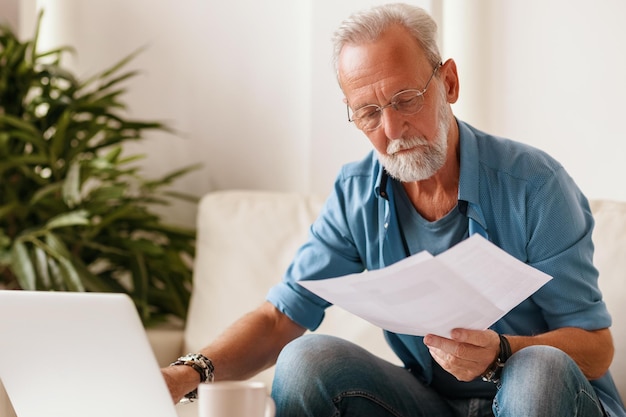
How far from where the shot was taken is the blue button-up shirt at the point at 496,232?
1.48 m

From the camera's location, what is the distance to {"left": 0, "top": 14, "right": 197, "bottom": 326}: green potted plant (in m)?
2.49

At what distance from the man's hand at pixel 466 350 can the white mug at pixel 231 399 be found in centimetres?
31

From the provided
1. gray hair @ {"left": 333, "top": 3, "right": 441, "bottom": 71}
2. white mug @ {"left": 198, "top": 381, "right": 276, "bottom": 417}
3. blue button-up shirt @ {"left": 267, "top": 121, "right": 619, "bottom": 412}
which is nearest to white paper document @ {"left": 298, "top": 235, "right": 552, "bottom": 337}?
white mug @ {"left": 198, "top": 381, "right": 276, "bottom": 417}

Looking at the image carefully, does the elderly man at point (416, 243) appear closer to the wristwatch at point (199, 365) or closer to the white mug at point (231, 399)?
the wristwatch at point (199, 365)

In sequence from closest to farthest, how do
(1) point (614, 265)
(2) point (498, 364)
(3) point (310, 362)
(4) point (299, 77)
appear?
1. (2) point (498, 364)
2. (3) point (310, 362)
3. (1) point (614, 265)
4. (4) point (299, 77)

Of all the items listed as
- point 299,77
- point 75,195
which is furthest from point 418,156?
point 299,77

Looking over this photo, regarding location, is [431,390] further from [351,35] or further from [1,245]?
[1,245]

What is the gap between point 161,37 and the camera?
2986 millimetres

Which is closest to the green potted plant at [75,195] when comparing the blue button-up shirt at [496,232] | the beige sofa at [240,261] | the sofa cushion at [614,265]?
the beige sofa at [240,261]

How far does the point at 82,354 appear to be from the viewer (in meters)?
1.14

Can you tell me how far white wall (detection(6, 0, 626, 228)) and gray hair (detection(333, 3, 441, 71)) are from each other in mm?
910

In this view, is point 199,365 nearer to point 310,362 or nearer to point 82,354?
point 310,362

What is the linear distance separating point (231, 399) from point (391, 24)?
2.64 ft

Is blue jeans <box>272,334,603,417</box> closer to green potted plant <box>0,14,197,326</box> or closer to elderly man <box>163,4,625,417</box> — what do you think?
elderly man <box>163,4,625,417</box>
